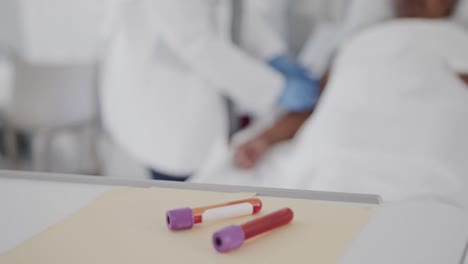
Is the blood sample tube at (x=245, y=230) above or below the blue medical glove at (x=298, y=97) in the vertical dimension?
above

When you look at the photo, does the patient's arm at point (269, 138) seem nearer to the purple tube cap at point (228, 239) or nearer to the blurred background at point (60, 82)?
the blurred background at point (60, 82)

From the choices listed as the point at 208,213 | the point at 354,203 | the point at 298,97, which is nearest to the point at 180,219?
the point at 208,213

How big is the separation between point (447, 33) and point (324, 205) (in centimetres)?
119

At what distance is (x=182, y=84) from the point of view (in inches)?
66.5

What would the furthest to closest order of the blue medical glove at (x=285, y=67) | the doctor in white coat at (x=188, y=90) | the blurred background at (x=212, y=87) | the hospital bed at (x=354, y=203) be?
the blue medical glove at (x=285, y=67) < the doctor in white coat at (x=188, y=90) < the blurred background at (x=212, y=87) < the hospital bed at (x=354, y=203)

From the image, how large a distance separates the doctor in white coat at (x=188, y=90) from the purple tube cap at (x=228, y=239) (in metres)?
1.14

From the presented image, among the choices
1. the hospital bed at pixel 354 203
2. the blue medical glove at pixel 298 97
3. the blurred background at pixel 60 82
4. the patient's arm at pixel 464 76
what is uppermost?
the hospital bed at pixel 354 203

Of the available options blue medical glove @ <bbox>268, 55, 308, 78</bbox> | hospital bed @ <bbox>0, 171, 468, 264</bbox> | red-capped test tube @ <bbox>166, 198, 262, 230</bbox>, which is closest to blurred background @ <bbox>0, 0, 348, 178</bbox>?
blue medical glove @ <bbox>268, 55, 308, 78</bbox>

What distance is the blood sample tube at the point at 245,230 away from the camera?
49 centimetres

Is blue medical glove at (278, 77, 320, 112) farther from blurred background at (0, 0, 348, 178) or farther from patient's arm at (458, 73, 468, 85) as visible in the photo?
blurred background at (0, 0, 348, 178)

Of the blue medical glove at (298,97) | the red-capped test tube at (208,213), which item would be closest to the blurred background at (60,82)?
the blue medical glove at (298,97)

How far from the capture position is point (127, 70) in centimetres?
170

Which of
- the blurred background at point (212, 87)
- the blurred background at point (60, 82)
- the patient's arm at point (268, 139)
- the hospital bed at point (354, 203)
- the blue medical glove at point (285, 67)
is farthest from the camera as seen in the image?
the blurred background at point (60, 82)

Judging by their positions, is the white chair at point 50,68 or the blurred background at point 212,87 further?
the white chair at point 50,68
